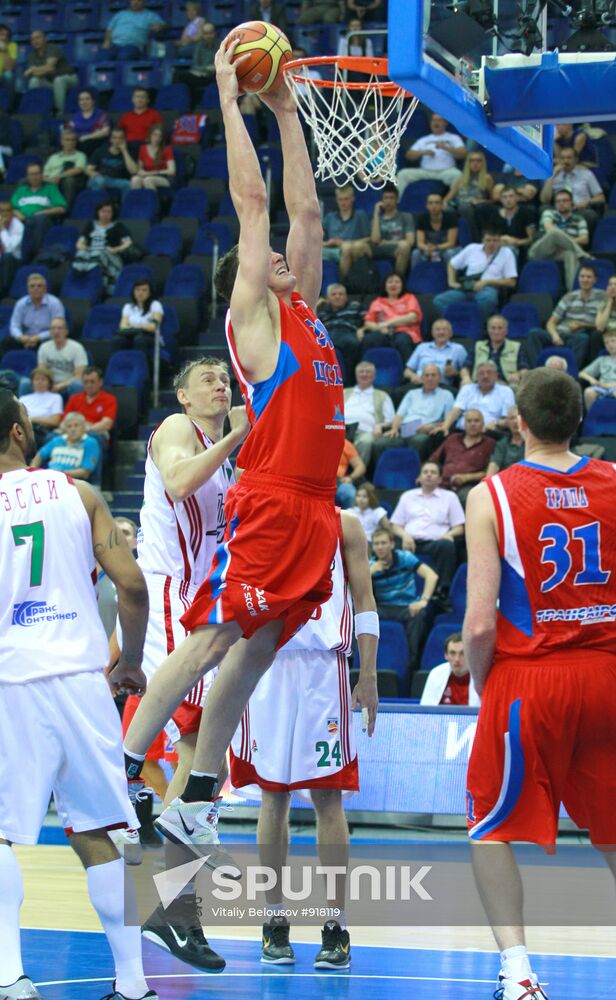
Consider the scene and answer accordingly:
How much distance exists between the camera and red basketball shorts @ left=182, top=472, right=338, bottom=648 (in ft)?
18.2

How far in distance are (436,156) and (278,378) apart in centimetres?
1169

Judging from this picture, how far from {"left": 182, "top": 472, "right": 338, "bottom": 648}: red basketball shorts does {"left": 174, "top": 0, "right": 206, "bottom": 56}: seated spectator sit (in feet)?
51.3

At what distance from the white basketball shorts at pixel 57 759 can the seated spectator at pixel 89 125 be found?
15348 millimetres

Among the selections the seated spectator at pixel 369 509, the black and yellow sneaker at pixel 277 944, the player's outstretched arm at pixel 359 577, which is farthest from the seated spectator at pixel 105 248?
the black and yellow sneaker at pixel 277 944

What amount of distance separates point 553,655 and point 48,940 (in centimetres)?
305

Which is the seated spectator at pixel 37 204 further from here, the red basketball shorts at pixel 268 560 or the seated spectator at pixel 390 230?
the red basketball shorts at pixel 268 560

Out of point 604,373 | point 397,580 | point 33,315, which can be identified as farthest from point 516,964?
point 33,315

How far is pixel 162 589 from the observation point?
7074 mm

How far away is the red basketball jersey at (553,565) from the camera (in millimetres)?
4953

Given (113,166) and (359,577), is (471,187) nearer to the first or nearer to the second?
(113,166)

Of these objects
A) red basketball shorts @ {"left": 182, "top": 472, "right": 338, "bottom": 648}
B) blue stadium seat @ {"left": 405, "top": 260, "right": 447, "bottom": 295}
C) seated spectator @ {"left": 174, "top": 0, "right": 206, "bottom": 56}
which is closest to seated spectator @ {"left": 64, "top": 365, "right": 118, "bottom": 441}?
blue stadium seat @ {"left": 405, "top": 260, "right": 447, "bottom": 295}

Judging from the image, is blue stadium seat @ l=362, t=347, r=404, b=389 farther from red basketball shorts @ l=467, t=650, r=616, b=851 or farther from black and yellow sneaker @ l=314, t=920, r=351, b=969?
red basketball shorts @ l=467, t=650, r=616, b=851

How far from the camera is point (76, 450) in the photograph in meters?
14.5

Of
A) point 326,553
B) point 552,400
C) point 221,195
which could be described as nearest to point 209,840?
point 326,553
